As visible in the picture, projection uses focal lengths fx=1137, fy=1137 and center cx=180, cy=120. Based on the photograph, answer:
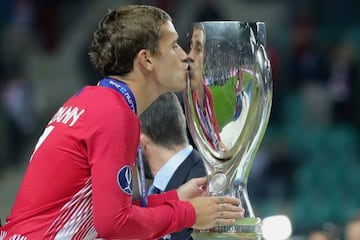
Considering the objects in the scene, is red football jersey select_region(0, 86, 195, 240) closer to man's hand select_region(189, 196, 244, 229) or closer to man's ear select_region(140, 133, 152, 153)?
man's hand select_region(189, 196, 244, 229)

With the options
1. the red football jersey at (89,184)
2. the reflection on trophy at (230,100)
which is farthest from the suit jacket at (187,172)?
the red football jersey at (89,184)

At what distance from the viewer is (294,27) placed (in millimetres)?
10312

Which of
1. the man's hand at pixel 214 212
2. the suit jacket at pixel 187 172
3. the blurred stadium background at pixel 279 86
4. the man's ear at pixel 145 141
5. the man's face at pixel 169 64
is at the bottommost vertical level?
the blurred stadium background at pixel 279 86

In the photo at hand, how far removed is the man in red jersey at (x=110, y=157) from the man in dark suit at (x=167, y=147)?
682mm

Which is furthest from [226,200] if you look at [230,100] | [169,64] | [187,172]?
[187,172]

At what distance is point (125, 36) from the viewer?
115 inches

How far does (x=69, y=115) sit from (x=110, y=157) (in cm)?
22

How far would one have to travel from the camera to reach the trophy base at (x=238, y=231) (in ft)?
9.68

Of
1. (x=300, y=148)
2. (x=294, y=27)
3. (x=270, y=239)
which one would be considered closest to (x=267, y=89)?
(x=270, y=239)

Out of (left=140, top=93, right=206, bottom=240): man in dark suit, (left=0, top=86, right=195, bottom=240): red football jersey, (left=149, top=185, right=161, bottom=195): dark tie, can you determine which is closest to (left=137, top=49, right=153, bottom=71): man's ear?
(left=0, top=86, right=195, bottom=240): red football jersey

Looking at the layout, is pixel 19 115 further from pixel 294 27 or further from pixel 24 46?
pixel 294 27

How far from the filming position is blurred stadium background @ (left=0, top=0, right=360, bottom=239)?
8734mm

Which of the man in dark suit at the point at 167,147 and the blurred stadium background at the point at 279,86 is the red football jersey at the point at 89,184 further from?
the blurred stadium background at the point at 279,86

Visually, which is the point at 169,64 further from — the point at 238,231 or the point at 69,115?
the point at 238,231
